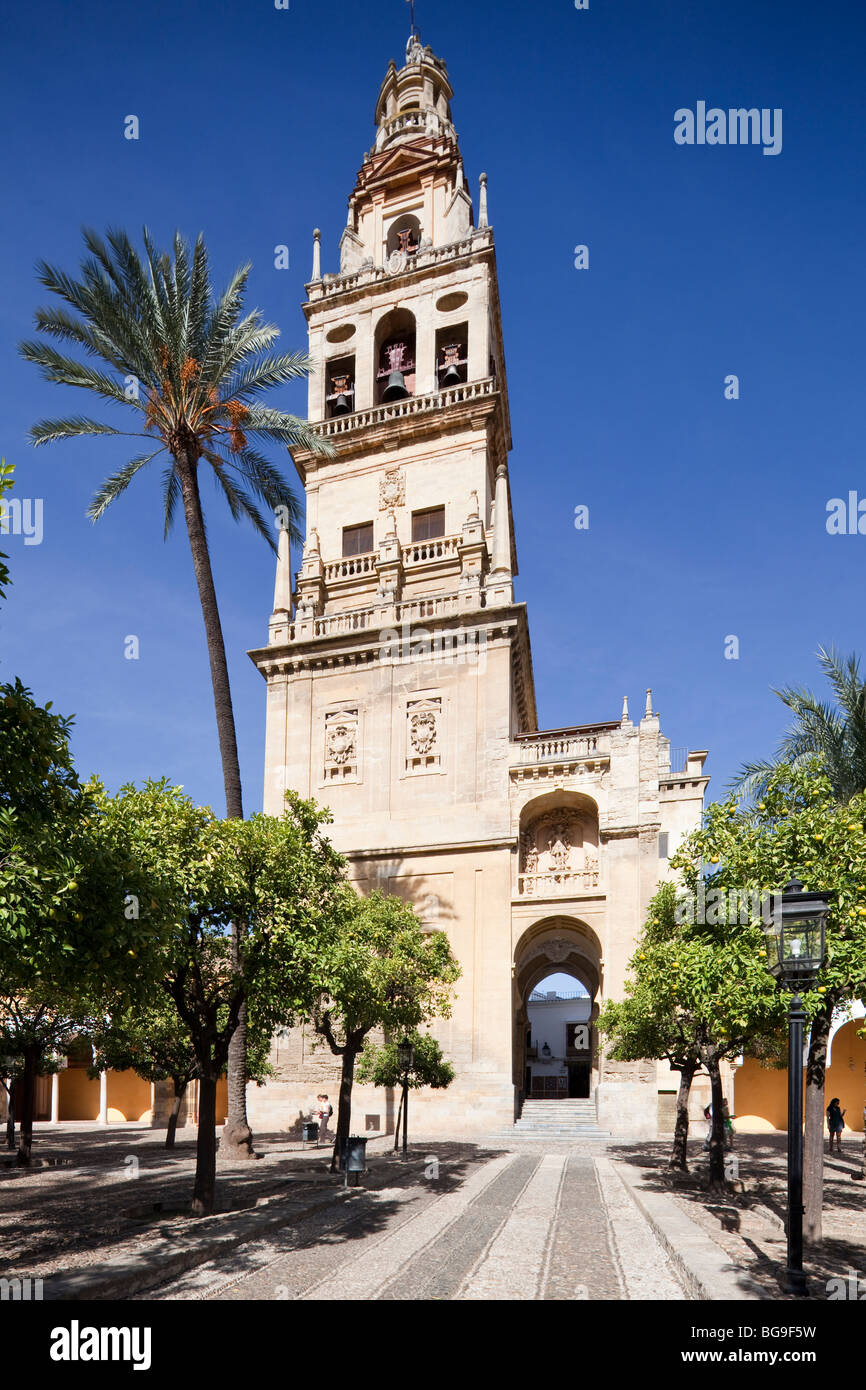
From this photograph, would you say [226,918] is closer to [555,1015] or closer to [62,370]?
[62,370]

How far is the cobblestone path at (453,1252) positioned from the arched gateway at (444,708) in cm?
1184

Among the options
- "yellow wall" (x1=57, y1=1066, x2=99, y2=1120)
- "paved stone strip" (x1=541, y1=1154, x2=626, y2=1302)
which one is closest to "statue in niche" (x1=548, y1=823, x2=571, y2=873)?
"paved stone strip" (x1=541, y1=1154, x2=626, y2=1302)

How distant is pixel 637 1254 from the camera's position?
1050 cm

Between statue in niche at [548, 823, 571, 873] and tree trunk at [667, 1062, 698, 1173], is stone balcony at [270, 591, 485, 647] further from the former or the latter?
tree trunk at [667, 1062, 698, 1173]

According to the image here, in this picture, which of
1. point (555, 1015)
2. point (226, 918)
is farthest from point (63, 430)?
point (555, 1015)

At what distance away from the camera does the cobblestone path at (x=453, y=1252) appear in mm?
8750

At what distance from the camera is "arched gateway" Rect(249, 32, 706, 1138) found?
27.8 meters

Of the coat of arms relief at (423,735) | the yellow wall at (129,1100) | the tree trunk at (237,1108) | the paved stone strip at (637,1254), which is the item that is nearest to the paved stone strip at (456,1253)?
the paved stone strip at (637,1254)

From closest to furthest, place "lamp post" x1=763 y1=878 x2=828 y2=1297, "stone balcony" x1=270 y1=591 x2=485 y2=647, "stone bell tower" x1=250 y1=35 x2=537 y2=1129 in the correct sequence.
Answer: "lamp post" x1=763 y1=878 x2=828 y2=1297 < "stone bell tower" x1=250 y1=35 x2=537 y2=1129 < "stone balcony" x1=270 y1=591 x2=485 y2=647

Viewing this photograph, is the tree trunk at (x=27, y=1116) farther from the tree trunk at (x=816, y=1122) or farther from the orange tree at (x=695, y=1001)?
the tree trunk at (x=816, y=1122)

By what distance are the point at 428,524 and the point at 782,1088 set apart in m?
23.8

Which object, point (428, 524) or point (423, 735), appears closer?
point (423, 735)
